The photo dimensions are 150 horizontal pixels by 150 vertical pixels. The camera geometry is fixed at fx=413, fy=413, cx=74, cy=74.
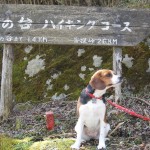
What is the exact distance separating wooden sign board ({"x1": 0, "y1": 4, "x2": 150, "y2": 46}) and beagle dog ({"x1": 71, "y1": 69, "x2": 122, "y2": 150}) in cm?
176

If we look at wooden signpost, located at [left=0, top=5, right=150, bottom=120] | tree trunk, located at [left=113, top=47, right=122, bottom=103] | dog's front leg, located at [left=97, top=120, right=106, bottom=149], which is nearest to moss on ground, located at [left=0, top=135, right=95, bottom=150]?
dog's front leg, located at [left=97, top=120, right=106, bottom=149]

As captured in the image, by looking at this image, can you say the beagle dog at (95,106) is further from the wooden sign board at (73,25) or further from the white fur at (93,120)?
the wooden sign board at (73,25)

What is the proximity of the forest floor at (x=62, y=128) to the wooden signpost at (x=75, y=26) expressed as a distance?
1.79ft

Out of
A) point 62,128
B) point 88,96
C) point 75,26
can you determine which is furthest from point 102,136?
point 75,26

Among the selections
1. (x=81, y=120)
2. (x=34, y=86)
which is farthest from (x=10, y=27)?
(x=81, y=120)

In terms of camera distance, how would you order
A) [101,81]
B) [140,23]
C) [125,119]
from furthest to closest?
[140,23], [125,119], [101,81]

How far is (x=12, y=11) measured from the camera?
6727 mm

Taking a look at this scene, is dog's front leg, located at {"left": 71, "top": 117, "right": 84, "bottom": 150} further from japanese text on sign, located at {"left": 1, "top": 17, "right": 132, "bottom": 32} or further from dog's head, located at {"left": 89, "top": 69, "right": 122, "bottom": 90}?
japanese text on sign, located at {"left": 1, "top": 17, "right": 132, "bottom": 32}

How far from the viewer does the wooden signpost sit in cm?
653

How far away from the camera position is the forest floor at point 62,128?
501cm

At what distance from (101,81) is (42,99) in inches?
118

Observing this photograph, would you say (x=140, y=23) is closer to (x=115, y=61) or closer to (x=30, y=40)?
(x=115, y=61)

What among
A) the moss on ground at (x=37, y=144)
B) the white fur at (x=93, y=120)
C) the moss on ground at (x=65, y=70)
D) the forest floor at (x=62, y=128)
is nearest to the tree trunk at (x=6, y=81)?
the forest floor at (x=62, y=128)

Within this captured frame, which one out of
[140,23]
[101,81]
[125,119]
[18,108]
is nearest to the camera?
[101,81]
